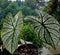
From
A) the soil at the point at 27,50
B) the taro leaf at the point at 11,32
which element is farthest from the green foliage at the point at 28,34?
the taro leaf at the point at 11,32

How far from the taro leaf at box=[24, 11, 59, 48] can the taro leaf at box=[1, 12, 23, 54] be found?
89mm

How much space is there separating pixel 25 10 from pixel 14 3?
0.13 metres

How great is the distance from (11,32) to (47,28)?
0.28 m

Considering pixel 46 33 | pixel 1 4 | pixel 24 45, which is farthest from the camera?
pixel 1 4

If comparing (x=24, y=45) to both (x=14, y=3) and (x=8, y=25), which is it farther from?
(x=14, y=3)

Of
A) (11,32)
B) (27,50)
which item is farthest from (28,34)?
(11,32)

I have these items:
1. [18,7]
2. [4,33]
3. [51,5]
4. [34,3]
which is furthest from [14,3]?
[4,33]

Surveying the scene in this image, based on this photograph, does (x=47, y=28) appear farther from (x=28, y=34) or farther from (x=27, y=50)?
(x=28, y=34)

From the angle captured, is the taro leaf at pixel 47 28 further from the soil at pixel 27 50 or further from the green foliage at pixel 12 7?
the green foliage at pixel 12 7

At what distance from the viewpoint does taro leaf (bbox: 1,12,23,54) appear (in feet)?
5.10

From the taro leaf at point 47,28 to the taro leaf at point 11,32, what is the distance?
89mm

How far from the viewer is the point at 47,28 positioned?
158 cm

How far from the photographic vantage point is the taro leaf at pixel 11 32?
1.55 m

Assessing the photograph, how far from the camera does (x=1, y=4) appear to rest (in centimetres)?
199
